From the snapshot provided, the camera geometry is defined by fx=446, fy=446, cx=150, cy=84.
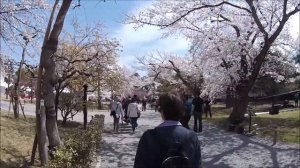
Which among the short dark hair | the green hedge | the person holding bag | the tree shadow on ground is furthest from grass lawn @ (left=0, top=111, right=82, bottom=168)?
the short dark hair

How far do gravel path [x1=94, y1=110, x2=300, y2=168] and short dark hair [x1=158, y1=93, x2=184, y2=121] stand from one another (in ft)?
23.4

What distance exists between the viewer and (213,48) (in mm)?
25641

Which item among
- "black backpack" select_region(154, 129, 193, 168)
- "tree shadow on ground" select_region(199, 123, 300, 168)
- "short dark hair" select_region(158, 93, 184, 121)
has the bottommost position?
"tree shadow on ground" select_region(199, 123, 300, 168)

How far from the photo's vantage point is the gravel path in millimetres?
11430

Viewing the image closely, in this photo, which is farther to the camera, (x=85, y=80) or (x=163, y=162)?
(x=85, y=80)

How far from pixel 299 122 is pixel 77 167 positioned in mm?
18064

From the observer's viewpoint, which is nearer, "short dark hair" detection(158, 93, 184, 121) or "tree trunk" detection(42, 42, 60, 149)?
"short dark hair" detection(158, 93, 184, 121)

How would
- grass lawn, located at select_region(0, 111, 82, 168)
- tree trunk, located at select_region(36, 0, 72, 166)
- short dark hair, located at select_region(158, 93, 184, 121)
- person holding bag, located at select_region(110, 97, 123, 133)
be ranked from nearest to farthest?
short dark hair, located at select_region(158, 93, 184, 121)
tree trunk, located at select_region(36, 0, 72, 166)
grass lawn, located at select_region(0, 111, 82, 168)
person holding bag, located at select_region(110, 97, 123, 133)

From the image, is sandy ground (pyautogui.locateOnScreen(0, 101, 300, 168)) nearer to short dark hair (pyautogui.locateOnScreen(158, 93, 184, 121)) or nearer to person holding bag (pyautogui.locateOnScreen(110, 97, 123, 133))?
person holding bag (pyautogui.locateOnScreen(110, 97, 123, 133))

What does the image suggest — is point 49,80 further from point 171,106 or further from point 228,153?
point 171,106

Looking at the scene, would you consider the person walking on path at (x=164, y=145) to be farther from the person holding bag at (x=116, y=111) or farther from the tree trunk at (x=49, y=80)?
the person holding bag at (x=116, y=111)

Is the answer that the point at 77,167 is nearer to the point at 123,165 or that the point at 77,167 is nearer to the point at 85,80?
the point at 123,165

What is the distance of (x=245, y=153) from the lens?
1315 centimetres

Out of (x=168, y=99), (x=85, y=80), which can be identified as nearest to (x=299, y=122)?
(x=85, y=80)
